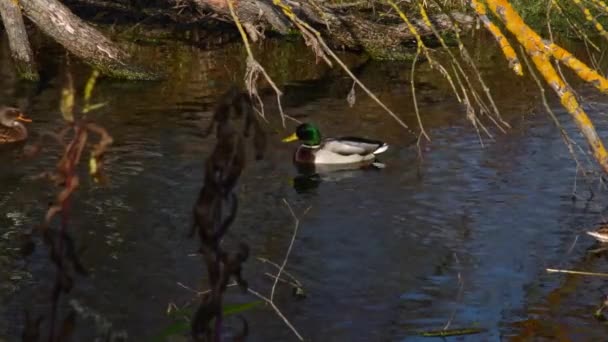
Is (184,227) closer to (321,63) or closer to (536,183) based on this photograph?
(536,183)

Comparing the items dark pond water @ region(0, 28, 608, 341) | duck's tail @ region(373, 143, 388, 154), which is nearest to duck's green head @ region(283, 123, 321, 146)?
dark pond water @ region(0, 28, 608, 341)

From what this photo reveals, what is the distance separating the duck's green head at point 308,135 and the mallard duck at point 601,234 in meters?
4.19

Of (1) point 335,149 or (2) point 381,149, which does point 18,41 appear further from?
(2) point 381,149

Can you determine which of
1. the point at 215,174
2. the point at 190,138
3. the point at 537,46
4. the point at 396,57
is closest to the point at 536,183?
the point at 190,138

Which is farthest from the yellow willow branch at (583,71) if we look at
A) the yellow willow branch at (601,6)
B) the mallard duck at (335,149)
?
the mallard duck at (335,149)

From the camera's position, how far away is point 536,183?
1130 centimetres

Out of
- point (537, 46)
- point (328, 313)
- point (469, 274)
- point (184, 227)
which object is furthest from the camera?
point (184, 227)

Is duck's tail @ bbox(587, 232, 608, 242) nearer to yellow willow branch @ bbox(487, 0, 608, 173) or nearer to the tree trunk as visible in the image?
yellow willow branch @ bbox(487, 0, 608, 173)

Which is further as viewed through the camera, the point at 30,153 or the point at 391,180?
the point at 391,180

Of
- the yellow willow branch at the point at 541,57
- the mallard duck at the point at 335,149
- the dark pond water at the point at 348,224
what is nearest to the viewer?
the yellow willow branch at the point at 541,57

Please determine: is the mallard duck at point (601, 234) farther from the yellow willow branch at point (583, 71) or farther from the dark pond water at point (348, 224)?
the yellow willow branch at point (583, 71)

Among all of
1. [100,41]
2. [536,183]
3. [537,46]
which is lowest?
[536,183]

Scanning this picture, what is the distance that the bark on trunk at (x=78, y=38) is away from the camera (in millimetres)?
15414

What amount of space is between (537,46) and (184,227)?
5533 mm
